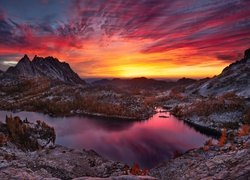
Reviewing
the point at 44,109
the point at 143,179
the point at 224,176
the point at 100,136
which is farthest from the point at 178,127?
the point at 44,109

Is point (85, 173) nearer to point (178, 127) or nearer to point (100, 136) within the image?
point (100, 136)

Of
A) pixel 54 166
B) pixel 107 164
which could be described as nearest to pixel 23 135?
pixel 54 166

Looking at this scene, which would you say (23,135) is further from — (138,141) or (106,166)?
(138,141)

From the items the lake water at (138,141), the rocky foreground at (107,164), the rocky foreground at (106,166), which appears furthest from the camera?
the lake water at (138,141)

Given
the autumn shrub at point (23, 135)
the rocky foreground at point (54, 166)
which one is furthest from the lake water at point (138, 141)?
the rocky foreground at point (54, 166)

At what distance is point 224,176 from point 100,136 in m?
62.5

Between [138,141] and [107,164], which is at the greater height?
[107,164]

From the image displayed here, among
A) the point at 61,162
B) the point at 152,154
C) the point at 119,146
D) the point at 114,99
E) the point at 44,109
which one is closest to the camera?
the point at 61,162

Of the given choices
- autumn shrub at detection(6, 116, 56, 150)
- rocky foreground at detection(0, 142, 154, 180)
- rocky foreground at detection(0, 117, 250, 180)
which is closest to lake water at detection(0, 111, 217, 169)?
autumn shrub at detection(6, 116, 56, 150)

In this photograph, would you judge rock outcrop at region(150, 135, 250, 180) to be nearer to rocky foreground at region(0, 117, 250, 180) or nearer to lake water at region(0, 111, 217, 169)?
rocky foreground at region(0, 117, 250, 180)

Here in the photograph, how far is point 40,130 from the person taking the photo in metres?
54.4

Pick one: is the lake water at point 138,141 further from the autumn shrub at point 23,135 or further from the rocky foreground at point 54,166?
the rocky foreground at point 54,166

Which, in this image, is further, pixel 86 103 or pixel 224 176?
pixel 86 103

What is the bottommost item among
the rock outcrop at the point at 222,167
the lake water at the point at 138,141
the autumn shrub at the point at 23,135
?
the lake water at the point at 138,141
